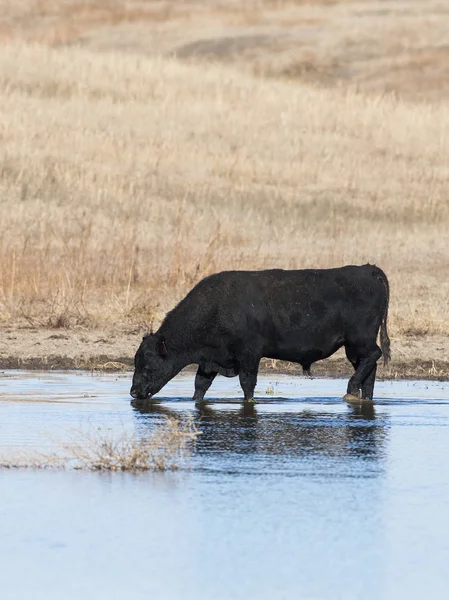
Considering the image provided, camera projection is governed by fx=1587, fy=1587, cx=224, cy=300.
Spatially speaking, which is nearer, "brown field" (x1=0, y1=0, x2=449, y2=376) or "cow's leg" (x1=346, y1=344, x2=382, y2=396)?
"cow's leg" (x1=346, y1=344, x2=382, y2=396)

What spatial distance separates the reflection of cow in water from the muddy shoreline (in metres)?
3.14

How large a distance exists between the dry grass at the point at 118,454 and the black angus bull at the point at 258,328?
8.38 feet

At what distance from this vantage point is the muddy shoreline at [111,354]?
54.4ft

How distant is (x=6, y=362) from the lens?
17016 millimetres

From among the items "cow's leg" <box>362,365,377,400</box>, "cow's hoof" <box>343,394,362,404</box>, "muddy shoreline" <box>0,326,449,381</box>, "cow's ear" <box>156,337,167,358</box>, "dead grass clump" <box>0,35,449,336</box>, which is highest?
"dead grass clump" <box>0,35,449,336</box>

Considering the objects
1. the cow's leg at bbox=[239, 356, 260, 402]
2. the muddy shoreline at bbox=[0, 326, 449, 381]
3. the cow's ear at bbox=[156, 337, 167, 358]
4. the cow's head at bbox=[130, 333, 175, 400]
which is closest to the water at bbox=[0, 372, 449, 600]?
the cow's leg at bbox=[239, 356, 260, 402]

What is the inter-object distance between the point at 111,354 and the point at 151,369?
146 inches

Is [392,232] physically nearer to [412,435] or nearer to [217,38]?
[412,435]

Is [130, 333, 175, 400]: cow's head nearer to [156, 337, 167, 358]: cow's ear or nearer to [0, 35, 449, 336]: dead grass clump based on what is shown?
[156, 337, 167, 358]: cow's ear

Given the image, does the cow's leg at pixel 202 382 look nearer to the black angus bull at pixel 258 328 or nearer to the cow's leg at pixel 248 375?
the black angus bull at pixel 258 328

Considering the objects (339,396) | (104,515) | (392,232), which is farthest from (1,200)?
(104,515)

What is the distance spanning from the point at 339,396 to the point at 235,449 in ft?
11.8

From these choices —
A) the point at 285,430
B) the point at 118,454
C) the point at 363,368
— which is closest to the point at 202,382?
the point at 363,368

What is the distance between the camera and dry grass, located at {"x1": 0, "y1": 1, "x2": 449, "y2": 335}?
21.6m
